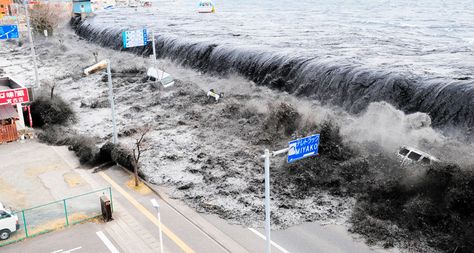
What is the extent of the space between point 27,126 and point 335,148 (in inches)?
894

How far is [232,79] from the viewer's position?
154ft

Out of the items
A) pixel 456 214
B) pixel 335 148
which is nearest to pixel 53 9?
pixel 335 148

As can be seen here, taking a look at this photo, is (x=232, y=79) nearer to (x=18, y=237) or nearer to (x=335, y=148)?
(x=335, y=148)

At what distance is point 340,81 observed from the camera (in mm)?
37344

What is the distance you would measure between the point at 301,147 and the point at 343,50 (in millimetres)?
35798

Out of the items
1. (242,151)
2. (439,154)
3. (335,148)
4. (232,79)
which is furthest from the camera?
(232,79)

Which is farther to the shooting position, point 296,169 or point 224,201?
point 296,169

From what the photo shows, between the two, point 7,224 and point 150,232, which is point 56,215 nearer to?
point 7,224

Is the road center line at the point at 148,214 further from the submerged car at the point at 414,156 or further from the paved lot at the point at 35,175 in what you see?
the submerged car at the point at 414,156

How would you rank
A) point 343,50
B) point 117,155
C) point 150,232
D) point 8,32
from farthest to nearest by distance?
point 343,50
point 8,32
point 117,155
point 150,232

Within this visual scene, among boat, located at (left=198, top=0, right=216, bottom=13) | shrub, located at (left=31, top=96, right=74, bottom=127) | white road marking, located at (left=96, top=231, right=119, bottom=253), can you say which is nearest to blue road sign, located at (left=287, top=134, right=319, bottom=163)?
white road marking, located at (left=96, top=231, right=119, bottom=253)

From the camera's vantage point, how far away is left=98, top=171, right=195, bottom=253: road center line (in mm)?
19047

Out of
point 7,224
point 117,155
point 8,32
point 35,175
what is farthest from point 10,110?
point 8,32

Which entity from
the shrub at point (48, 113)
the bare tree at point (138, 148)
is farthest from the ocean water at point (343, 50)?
the shrub at point (48, 113)
